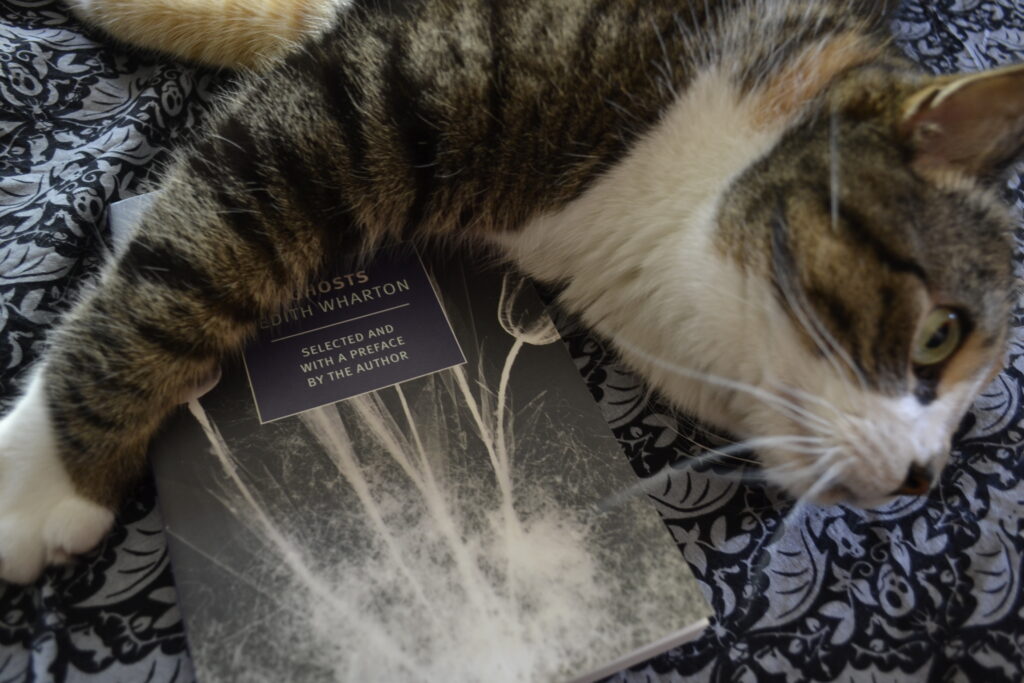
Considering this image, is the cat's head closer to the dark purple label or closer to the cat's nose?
the cat's nose

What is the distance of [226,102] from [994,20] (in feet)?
3.46

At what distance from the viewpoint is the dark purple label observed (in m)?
0.65

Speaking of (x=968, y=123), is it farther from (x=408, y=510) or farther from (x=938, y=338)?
(x=408, y=510)

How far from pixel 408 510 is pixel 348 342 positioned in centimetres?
18

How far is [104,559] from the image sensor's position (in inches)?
23.1

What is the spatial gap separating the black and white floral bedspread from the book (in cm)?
5

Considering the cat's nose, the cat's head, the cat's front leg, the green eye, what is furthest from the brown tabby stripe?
the cat's nose

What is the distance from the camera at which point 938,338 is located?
0.59 metres

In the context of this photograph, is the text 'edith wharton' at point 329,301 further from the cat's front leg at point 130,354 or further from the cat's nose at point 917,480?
the cat's nose at point 917,480

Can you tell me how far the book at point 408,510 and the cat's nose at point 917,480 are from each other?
201 mm

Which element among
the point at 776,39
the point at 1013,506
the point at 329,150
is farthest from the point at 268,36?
the point at 1013,506

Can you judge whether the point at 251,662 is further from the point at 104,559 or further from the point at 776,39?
the point at 776,39

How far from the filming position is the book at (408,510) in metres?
0.54

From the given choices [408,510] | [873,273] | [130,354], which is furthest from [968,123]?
[130,354]
